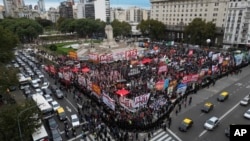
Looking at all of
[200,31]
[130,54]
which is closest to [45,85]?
[130,54]

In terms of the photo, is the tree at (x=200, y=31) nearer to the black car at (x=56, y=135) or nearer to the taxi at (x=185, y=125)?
the taxi at (x=185, y=125)

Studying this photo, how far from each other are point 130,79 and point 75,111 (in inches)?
495

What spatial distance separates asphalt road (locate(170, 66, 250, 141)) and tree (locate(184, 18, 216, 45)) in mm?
34633

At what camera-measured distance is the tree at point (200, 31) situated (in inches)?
2625

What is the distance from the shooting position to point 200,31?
221ft

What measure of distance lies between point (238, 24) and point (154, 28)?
112ft

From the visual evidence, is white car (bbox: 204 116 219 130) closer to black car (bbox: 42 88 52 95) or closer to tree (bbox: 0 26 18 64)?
black car (bbox: 42 88 52 95)

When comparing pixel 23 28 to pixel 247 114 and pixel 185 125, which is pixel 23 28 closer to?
pixel 185 125

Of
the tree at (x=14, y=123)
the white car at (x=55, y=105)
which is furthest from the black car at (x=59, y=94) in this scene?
the tree at (x=14, y=123)

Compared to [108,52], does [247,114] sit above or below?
below

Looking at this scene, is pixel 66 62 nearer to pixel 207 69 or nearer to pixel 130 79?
pixel 130 79

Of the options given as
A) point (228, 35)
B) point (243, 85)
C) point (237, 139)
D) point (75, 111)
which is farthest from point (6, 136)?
point (228, 35)

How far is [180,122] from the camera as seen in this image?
917 inches

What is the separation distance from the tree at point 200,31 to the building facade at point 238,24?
15.3 feet
